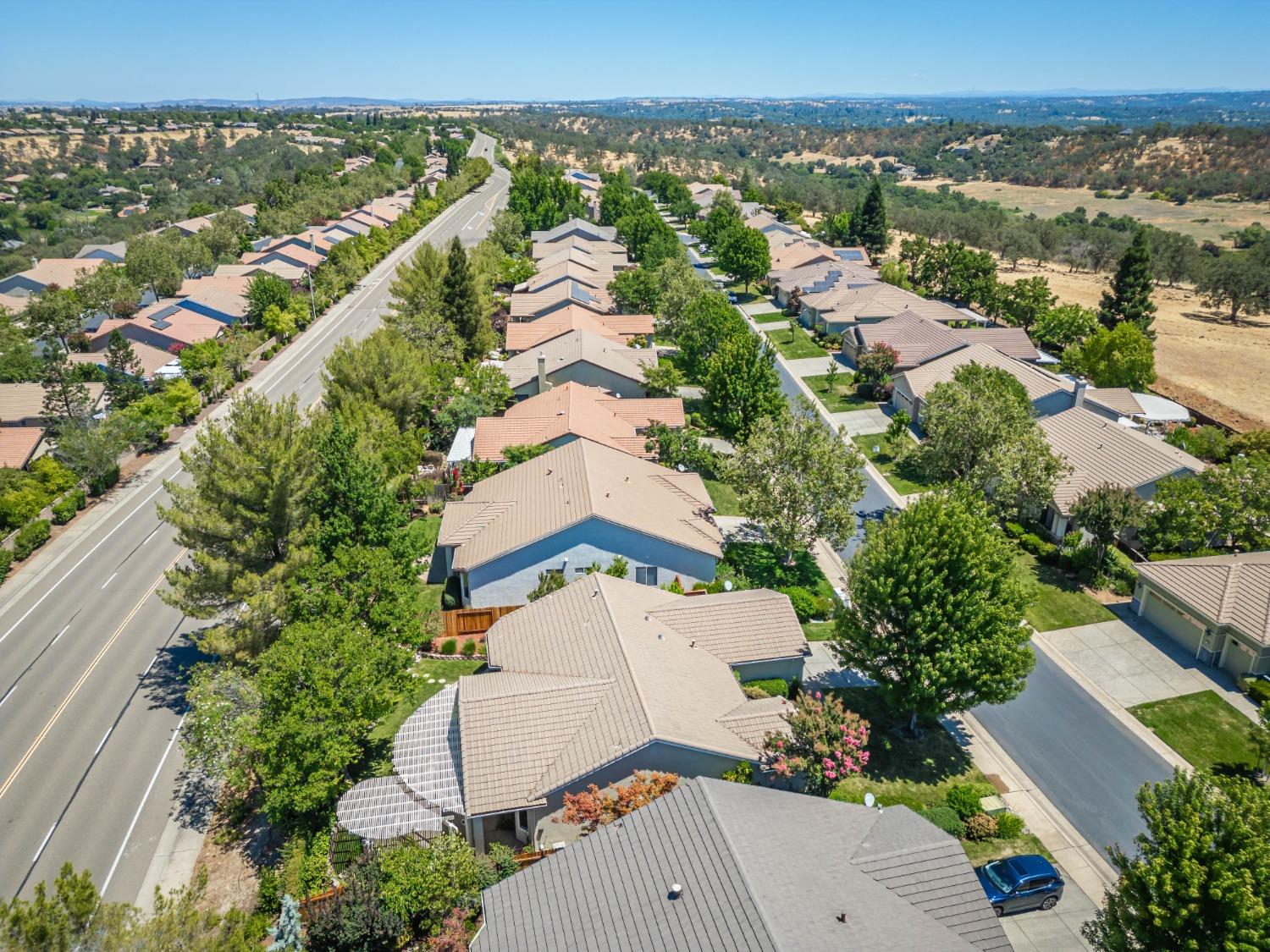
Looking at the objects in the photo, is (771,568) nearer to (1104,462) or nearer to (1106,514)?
(1106,514)

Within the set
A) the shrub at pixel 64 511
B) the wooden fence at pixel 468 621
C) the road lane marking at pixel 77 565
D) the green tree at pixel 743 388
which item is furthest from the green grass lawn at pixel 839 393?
the shrub at pixel 64 511

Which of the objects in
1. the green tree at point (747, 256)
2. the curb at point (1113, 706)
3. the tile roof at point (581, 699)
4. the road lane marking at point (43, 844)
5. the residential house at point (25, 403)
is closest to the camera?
the tile roof at point (581, 699)

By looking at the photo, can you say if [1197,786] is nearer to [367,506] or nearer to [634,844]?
[634,844]

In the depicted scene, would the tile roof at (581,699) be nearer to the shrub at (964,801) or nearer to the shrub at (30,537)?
the shrub at (964,801)

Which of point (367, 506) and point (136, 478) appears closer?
point (367, 506)

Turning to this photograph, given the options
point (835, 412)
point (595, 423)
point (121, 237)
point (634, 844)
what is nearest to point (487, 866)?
point (634, 844)

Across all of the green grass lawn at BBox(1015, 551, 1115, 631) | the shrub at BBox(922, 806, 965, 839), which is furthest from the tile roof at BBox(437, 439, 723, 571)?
the green grass lawn at BBox(1015, 551, 1115, 631)
